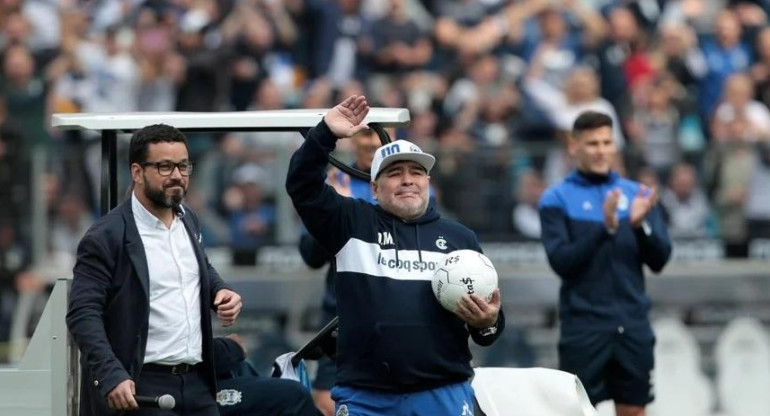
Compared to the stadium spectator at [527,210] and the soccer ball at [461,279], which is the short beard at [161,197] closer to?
the soccer ball at [461,279]

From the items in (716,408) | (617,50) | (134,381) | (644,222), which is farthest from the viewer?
(617,50)

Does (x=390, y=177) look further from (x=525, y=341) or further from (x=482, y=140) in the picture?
(x=482, y=140)

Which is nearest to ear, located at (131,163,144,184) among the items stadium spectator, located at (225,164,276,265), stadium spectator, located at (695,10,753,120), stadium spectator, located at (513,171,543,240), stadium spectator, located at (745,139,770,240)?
stadium spectator, located at (225,164,276,265)

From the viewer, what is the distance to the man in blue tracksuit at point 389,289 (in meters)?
7.82

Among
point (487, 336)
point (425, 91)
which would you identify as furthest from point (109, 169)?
point (425, 91)

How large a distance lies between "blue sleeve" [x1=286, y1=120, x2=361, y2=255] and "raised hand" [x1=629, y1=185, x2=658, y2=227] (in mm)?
3016

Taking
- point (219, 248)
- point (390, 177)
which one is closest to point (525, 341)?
point (219, 248)

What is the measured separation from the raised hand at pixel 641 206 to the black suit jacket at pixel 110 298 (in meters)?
3.91

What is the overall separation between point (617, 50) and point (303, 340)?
5438 millimetres

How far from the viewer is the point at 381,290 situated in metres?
7.88

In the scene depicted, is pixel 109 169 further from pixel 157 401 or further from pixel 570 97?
pixel 570 97

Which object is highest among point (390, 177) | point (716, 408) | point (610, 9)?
point (610, 9)

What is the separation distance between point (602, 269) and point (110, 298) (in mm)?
4099

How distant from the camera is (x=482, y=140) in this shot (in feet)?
55.3
